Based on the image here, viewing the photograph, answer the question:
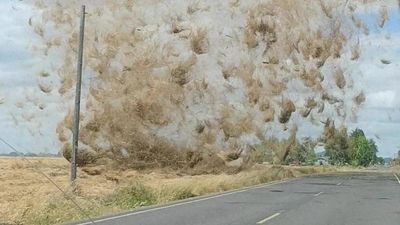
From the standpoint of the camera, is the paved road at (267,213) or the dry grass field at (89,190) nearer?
the paved road at (267,213)

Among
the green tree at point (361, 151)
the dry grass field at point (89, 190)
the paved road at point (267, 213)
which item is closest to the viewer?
the paved road at point (267, 213)

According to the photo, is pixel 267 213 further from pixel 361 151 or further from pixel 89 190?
pixel 361 151

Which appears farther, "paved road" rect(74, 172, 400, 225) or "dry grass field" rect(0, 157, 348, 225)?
"dry grass field" rect(0, 157, 348, 225)

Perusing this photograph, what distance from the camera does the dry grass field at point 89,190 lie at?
59.1ft

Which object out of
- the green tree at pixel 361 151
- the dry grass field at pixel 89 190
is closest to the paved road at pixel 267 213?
the dry grass field at pixel 89 190

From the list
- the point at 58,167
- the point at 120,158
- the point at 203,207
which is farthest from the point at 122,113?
the point at 203,207

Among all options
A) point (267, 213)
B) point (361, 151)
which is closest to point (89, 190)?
point (267, 213)

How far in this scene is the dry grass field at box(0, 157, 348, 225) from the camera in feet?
59.1

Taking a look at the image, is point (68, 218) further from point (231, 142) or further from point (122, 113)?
point (231, 142)

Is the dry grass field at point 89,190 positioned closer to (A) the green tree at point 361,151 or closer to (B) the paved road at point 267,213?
(B) the paved road at point 267,213

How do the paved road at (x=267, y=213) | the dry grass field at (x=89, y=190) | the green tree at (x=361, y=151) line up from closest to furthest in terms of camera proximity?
the paved road at (x=267, y=213) → the dry grass field at (x=89, y=190) → the green tree at (x=361, y=151)

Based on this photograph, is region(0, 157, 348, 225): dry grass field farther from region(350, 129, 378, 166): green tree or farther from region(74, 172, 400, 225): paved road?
region(350, 129, 378, 166): green tree

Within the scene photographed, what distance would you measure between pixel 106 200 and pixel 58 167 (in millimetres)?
24027

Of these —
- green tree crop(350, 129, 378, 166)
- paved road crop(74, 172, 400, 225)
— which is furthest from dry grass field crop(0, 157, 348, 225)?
green tree crop(350, 129, 378, 166)
